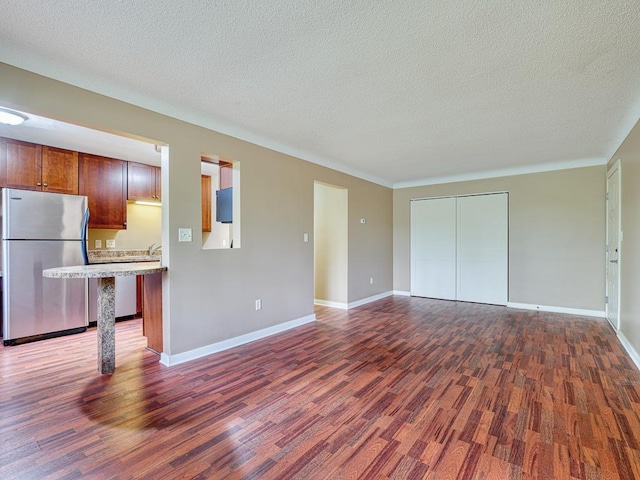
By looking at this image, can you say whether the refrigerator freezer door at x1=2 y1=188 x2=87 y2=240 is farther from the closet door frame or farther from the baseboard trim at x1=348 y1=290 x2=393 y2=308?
the closet door frame

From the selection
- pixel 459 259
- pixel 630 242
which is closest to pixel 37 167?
pixel 459 259

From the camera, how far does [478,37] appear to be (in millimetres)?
1837

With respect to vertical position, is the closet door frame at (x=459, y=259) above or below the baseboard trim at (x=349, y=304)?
above

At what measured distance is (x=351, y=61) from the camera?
2107 mm

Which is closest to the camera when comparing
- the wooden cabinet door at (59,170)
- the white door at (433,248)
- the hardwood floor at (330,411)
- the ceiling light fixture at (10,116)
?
the hardwood floor at (330,411)

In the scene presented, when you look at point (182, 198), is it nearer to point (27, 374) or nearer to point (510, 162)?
point (27, 374)

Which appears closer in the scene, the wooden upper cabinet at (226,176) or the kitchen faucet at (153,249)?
the wooden upper cabinet at (226,176)

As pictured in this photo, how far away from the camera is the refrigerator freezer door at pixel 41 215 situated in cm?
339

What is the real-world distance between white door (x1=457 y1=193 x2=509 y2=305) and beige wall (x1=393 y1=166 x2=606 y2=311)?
136 mm

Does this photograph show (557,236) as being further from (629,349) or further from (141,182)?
(141,182)

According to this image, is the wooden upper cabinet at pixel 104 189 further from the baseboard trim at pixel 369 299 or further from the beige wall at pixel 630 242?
the beige wall at pixel 630 242

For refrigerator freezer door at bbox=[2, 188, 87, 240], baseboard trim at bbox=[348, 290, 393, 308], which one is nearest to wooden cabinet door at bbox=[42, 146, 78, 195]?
refrigerator freezer door at bbox=[2, 188, 87, 240]

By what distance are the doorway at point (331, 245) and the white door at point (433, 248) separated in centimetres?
194

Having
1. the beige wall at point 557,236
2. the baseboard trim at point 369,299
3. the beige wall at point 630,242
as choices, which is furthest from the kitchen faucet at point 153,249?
the beige wall at point 630,242
